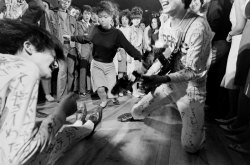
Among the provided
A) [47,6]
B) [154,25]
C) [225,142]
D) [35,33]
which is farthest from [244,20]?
[154,25]

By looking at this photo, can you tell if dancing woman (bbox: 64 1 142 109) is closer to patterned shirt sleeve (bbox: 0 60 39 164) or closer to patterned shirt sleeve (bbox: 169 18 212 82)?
patterned shirt sleeve (bbox: 169 18 212 82)

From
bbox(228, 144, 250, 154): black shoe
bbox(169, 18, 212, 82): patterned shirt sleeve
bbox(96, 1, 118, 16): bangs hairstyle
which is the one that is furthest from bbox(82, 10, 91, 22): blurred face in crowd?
bbox(228, 144, 250, 154): black shoe

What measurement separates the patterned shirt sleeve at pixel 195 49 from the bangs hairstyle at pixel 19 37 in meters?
1.13

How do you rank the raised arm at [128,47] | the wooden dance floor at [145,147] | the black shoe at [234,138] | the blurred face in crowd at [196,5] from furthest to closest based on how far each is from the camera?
the blurred face in crowd at [196,5] < the raised arm at [128,47] < the black shoe at [234,138] < the wooden dance floor at [145,147]

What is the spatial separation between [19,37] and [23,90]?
0.27 m

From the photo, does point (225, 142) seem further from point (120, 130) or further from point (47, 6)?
point (47, 6)

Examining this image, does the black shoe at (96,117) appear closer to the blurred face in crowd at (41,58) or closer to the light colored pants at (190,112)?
the light colored pants at (190,112)

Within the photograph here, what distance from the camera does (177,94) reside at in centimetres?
232

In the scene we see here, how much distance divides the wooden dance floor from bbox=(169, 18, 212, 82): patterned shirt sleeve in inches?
24.0

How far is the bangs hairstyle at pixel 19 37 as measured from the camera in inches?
45.6

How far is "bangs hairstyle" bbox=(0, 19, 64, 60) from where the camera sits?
45.6 inches

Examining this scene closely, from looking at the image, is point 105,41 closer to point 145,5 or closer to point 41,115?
point 41,115

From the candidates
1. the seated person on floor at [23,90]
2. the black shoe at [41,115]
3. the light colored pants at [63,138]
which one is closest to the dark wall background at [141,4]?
the black shoe at [41,115]

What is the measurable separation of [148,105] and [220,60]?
3.97 ft
